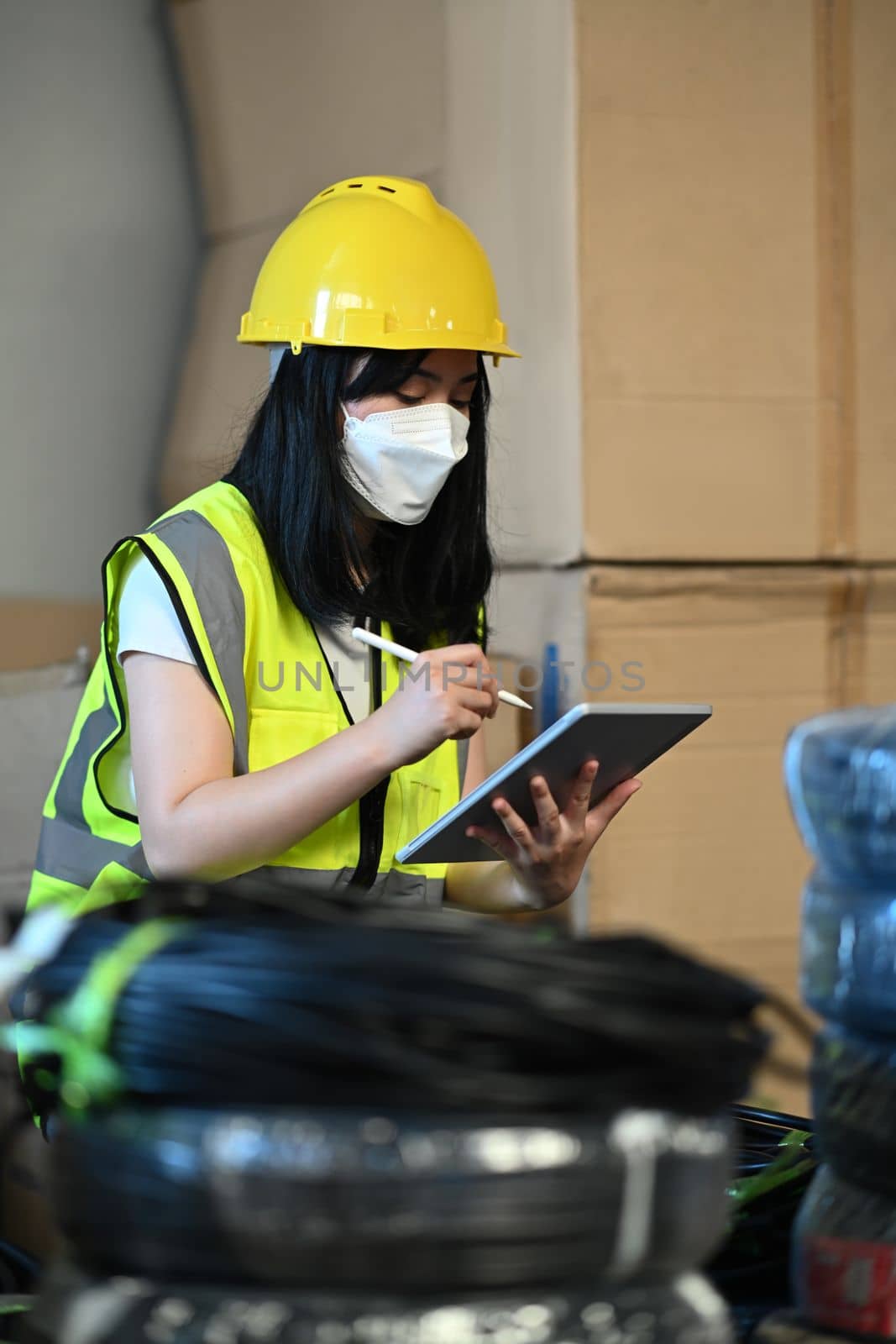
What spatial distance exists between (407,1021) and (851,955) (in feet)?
0.94

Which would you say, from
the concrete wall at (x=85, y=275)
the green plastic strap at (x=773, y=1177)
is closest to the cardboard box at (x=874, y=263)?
the concrete wall at (x=85, y=275)

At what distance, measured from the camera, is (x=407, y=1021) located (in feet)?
1.76

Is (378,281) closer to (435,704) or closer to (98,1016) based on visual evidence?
(435,704)

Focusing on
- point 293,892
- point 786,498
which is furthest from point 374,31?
point 293,892

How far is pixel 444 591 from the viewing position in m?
1.65

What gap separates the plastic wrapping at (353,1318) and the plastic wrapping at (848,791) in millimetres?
255

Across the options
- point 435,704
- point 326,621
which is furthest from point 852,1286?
point 326,621

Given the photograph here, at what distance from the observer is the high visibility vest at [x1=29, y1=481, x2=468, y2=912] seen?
53.8 inches

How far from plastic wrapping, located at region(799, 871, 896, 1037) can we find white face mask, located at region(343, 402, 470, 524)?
31.7 inches

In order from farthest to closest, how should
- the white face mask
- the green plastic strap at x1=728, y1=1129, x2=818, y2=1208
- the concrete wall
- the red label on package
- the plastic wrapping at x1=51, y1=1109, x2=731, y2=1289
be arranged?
1. the concrete wall
2. the white face mask
3. the green plastic strap at x1=728, y1=1129, x2=818, y2=1208
4. the red label on package
5. the plastic wrapping at x1=51, y1=1109, x2=731, y2=1289

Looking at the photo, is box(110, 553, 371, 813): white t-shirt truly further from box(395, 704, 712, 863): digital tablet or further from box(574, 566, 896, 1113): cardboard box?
box(574, 566, 896, 1113): cardboard box

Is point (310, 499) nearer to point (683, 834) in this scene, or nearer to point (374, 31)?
point (683, 834)

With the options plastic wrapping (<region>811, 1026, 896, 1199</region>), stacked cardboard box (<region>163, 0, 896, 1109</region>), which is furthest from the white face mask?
plastic wrapping (<region>811, 1026, 896, 1199</region>)

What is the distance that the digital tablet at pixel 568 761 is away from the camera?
125 cm
